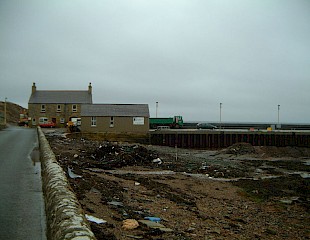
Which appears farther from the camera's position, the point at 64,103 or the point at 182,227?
the point at 64,103

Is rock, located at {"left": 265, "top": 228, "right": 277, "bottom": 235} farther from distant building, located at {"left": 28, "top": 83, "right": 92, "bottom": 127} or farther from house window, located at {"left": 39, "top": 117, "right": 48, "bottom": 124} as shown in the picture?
house window, located at {"left": 39, "top": 117, "right": 48, "bottom": 124}

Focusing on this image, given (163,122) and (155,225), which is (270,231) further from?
(163,122)

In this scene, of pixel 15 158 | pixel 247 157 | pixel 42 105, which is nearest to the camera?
pixel 15 158

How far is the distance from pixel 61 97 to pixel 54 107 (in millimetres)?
3162

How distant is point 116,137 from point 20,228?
3693 cm

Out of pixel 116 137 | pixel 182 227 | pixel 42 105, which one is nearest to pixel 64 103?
pixel 42 105

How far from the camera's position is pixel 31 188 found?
767 cm

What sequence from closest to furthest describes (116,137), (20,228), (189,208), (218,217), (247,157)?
(20,228) → (218,217) → (189,208) → (247,157) → (116,137)

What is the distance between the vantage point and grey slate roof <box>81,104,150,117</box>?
45.1 metres

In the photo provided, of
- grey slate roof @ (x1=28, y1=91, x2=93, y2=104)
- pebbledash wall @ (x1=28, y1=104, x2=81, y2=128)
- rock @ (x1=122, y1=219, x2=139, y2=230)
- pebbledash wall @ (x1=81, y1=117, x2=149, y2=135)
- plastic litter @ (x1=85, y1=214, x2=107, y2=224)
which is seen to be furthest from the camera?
grey slate roof @ (x1=28, y1=91, x2=93, y2=104)

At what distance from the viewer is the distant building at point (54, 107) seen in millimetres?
58312

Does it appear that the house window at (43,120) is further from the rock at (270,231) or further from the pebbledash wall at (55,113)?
the rock at (270,231)

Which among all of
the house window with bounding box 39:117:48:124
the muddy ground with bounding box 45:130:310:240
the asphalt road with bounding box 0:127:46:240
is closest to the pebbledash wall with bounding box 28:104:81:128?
the house window with bounding box 39:117:48:124

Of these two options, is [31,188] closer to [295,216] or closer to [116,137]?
[295,216]
